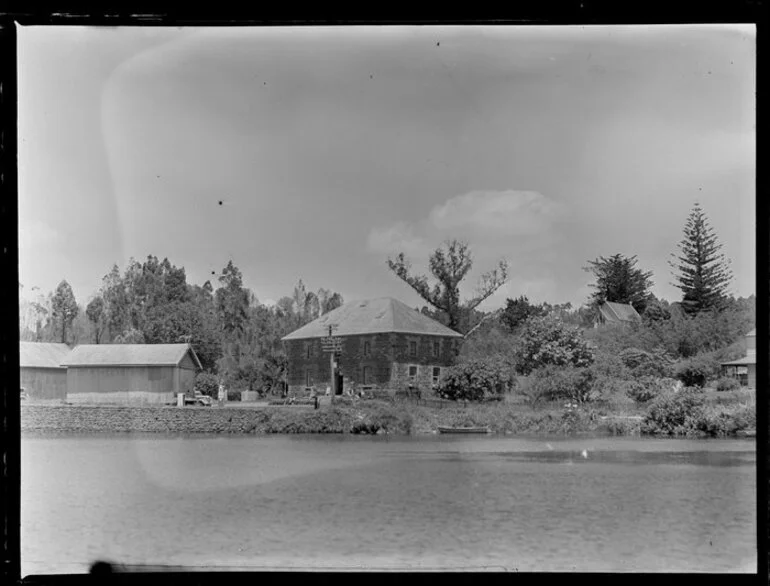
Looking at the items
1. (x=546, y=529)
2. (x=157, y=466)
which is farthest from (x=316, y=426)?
(x=546, y=529)

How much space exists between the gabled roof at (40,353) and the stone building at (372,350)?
1323 mm

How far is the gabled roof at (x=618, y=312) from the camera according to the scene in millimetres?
4969

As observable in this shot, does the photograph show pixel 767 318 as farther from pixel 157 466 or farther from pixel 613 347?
pixel 157 466

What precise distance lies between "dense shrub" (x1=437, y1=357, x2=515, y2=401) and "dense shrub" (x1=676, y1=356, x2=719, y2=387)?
102cm

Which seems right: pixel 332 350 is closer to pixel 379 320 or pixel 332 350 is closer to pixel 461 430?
pixel 379 320

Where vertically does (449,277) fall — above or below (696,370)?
above

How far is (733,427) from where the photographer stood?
4980 millimetres

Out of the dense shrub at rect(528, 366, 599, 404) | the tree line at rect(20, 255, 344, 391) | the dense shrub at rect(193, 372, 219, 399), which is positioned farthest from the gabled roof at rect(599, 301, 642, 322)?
the dense shrub at rect(193, 372, 219, 399)

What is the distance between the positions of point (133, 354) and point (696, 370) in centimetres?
341

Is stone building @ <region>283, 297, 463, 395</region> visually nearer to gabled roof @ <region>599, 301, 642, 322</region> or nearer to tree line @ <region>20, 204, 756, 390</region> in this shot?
tree line @ <region>20, 204, 756, 390</region>

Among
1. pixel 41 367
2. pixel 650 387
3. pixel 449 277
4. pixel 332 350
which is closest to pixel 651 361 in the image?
pixel 650 387

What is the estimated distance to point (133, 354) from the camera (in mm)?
5039

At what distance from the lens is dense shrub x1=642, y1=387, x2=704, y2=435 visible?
5.01 metres
